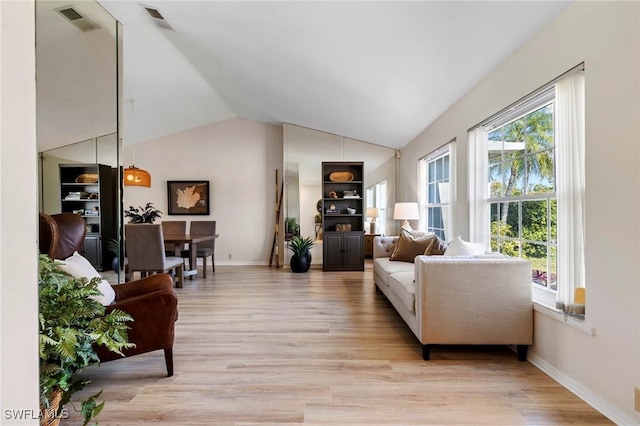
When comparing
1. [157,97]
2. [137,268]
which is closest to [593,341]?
[137,268]

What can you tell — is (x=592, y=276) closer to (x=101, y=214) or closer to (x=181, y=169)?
(x=101, y=214)

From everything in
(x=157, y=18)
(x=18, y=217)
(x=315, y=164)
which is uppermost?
(x=157, y=18)

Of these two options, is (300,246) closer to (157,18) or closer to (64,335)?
(157,18)

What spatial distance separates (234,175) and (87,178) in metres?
4.11

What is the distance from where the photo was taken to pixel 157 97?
4.93 m

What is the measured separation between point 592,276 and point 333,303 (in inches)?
98.5

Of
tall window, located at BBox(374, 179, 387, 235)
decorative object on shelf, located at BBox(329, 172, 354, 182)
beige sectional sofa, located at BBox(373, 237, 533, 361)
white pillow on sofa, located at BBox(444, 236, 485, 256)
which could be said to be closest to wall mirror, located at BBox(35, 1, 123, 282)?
beige sectional sofa, located at BBox(373, 237, 533, 361)

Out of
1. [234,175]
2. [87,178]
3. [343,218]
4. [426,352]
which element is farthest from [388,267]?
[234,175]

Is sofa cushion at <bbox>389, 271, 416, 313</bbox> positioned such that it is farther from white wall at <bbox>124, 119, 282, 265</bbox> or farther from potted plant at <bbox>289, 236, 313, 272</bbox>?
white wall at <bbox>124, 119, 282, 265</bbox>

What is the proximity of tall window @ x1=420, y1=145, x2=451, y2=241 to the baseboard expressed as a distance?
6.45ft

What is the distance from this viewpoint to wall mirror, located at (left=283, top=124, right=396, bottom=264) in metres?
6.16

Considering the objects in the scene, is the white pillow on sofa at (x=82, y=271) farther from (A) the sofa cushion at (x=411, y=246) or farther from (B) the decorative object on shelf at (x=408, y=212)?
(B) the decorative object on shelf at (x=408, y=212)

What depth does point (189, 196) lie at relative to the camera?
6.46 meters

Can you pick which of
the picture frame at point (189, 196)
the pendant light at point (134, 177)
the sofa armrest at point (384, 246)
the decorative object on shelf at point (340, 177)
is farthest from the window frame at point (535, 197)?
the picture frame at point (189, 196)
